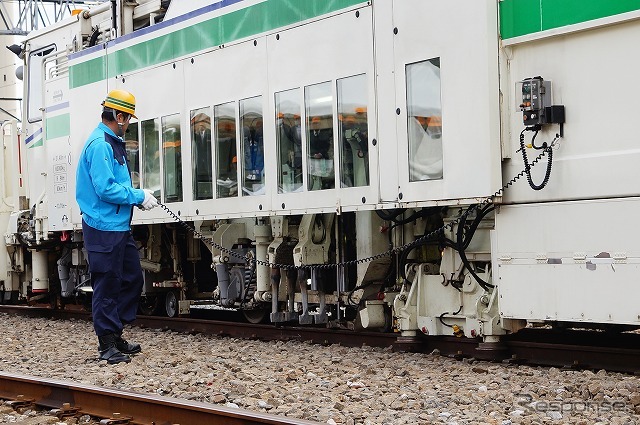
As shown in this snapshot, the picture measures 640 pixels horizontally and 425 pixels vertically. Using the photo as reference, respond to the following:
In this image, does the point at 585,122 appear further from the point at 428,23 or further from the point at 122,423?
the point at 122,423

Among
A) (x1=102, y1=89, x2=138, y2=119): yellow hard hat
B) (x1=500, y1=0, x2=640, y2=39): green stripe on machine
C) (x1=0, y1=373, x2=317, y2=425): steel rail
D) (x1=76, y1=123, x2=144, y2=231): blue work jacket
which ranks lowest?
(x1=0, y1=373, x2=317, y2=425): steel rail

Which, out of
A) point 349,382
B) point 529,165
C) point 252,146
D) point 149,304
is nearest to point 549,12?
point 529,165

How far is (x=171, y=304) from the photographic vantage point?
13625 mm

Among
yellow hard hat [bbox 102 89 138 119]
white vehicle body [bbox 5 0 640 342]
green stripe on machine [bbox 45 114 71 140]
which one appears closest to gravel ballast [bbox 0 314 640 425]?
white vehicle body [bbox 5 0 640 342]

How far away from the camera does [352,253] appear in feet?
34.7

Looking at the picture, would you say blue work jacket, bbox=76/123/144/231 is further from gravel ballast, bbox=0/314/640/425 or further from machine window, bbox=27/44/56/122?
machine window, bbox=27/44/56/122

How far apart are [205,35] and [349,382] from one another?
490cm

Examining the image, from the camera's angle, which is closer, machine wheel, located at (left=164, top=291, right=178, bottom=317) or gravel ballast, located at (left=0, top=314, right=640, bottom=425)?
gravel ballast, located at (left=0, top=314, right=640, bottom=425)

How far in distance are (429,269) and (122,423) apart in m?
3.44

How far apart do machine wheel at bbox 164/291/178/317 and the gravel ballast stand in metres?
2.34

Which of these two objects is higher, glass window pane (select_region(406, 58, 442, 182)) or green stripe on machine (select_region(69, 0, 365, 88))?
green stripe on machine (select_region(69, 0, 365, 88))

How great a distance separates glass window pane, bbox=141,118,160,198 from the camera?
12219 mm

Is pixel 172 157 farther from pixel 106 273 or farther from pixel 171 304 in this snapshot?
pixel 106 273

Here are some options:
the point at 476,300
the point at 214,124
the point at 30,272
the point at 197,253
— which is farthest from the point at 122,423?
the point at 30,272
